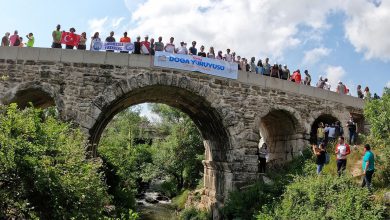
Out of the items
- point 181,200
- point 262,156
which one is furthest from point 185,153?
point 262,156

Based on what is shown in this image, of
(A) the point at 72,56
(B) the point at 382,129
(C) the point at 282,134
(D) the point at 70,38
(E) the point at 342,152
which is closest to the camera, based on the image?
(E) the point at 342,152

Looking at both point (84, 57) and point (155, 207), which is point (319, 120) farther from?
point (155, 207)

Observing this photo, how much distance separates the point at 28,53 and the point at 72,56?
140 centimetres

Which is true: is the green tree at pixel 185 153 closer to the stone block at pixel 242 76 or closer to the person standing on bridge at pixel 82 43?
the stone block at pixel 242 76

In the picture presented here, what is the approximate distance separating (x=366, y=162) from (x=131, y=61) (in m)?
8.10

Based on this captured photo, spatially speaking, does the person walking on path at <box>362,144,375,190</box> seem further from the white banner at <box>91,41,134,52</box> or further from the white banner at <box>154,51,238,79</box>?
the white banner at <box>91,41,134,52</box>

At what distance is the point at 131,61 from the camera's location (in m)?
13.5

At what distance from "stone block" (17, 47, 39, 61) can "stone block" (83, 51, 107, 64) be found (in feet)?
5.14

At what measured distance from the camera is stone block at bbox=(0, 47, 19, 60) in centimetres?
1275

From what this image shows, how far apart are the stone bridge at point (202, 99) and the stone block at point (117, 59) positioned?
0.03m

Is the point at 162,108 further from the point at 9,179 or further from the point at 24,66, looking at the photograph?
the point at 9,179

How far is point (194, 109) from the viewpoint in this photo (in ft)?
53.8

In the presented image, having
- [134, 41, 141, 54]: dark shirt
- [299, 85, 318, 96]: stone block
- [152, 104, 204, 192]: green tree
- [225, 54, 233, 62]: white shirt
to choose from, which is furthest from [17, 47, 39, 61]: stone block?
[152, 104, 204, 192]: green tree

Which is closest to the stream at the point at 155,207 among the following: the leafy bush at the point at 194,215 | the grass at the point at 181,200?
the grass at the point at 181,200
